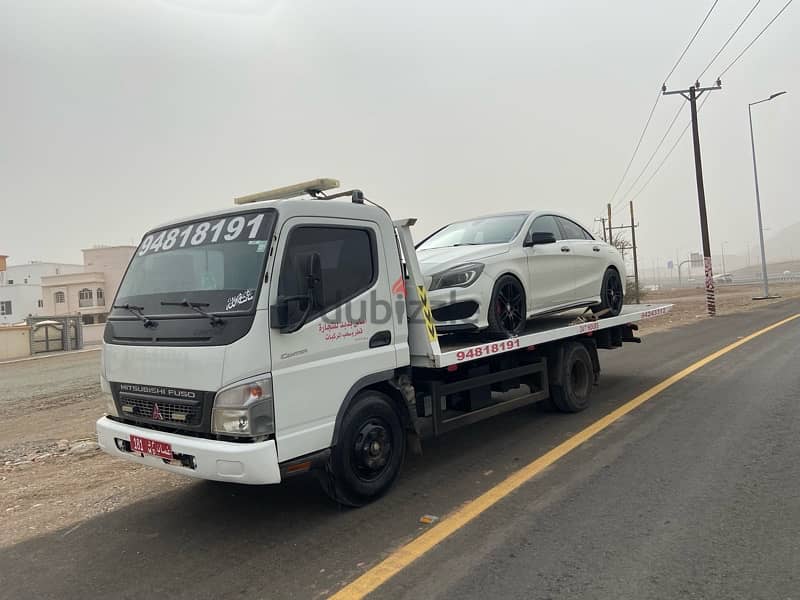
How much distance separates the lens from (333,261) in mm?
4125

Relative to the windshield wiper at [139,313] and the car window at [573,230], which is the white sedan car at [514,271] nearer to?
the car window at [573,230]

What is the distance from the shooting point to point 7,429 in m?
8.66

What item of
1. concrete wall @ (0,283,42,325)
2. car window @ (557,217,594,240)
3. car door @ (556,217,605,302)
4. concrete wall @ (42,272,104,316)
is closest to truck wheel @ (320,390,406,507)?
car door @ (556,217,605,302)

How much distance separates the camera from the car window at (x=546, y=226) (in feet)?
22.2

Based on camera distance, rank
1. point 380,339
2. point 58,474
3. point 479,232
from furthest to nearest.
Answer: point 479,232, point 58,474, point 380,339

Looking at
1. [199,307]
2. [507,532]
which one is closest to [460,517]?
[507,532]

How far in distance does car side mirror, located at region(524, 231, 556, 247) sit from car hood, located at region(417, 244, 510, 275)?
0.35 metres

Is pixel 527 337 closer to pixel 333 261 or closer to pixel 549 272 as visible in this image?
pixel 549 272

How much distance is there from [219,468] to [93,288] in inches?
2312

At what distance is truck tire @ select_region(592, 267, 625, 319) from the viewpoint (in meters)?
7.93

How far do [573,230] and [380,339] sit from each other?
433 cm

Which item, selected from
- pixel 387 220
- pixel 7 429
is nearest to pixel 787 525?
pixel 387 220

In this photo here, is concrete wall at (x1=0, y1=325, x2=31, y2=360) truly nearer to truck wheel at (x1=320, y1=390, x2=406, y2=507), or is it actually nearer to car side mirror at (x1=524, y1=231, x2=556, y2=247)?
car side mirror at (x1=524, y1=231, x2=556, y2=247)

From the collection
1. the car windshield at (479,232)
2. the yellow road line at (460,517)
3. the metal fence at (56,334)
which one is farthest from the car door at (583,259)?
the metal fence at (56,334)
